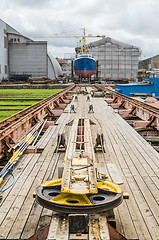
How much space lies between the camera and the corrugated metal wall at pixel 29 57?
4706 centimetres

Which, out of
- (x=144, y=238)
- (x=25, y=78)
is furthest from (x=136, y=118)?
(x=25, y=78)

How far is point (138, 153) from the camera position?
5234mm

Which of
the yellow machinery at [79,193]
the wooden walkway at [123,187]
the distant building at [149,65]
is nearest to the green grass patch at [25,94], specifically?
the wooden walkway at [123,187]

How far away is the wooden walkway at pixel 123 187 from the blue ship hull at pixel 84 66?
32.0 metres

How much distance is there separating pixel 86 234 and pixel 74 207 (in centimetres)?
26

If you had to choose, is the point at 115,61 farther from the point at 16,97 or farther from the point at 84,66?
the point at 16,97

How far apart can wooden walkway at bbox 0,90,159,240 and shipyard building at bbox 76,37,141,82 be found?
49994 mm

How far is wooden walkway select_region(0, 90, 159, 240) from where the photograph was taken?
263 cm

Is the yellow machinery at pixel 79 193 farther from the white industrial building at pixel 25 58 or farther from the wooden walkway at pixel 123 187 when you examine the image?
the white industrial building at pixel 25 58

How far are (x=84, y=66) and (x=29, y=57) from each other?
47.7 feet

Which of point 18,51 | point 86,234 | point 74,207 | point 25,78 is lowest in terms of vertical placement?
point 86,234

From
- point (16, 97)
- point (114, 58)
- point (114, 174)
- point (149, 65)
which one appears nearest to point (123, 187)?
point (114, 174)

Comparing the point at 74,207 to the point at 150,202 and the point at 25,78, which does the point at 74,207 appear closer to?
the point at 150,202

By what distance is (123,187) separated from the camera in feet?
11.8
